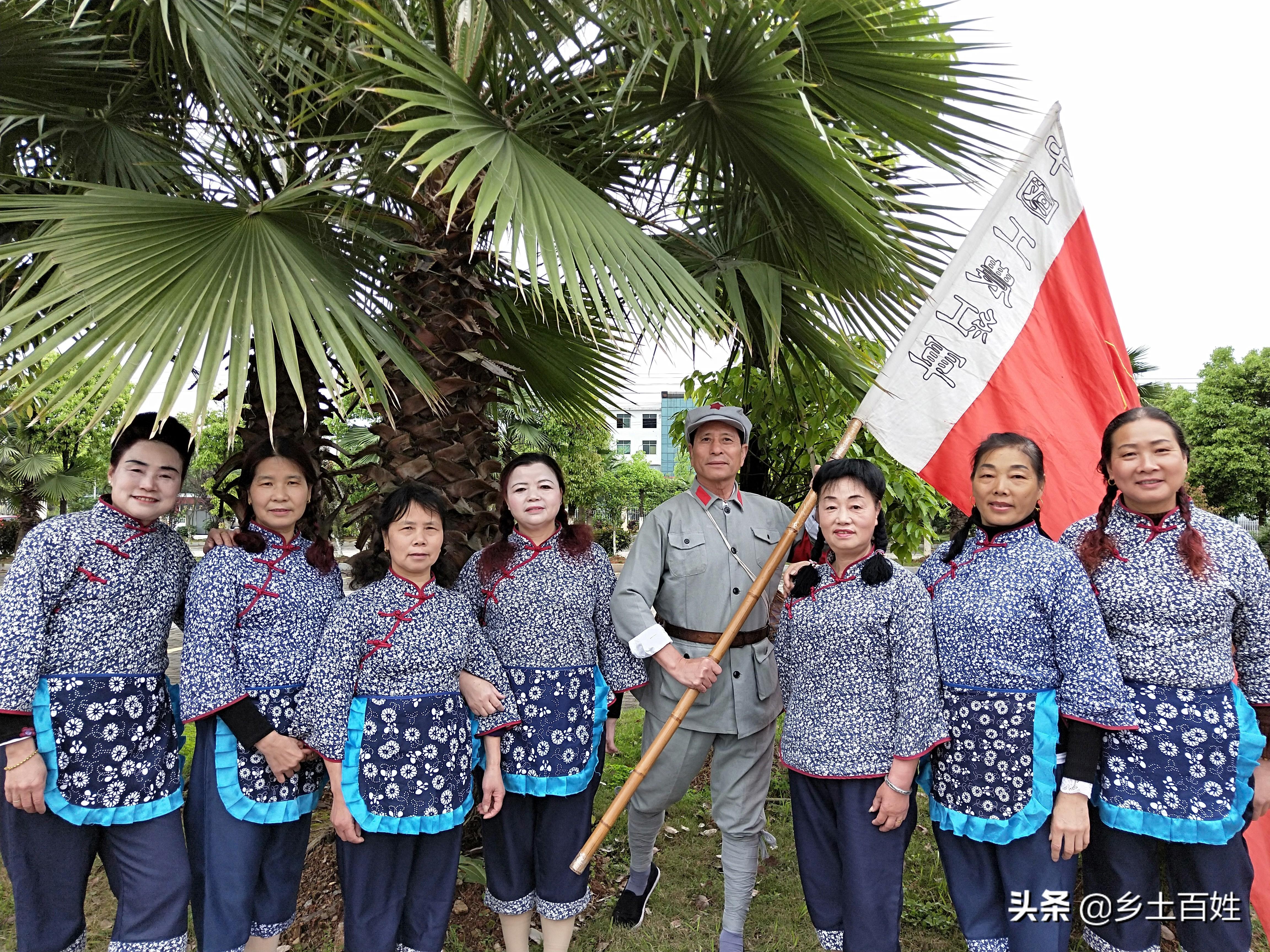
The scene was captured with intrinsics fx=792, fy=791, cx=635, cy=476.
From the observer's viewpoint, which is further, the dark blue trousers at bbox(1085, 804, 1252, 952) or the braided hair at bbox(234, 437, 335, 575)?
the braided hair at bbox(234, 437, 335, 575)

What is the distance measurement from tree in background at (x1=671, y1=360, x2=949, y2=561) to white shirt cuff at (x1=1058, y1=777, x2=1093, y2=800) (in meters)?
2.32

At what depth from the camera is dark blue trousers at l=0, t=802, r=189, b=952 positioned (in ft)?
7.46

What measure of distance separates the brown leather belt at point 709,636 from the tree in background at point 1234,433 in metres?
27.3

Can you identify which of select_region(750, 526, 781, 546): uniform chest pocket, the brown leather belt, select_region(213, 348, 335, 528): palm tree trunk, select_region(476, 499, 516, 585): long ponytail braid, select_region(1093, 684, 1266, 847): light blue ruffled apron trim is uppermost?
select_region(213, 348, 335, 528): palm tree trunk

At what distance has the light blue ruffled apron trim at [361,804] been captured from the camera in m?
2.35

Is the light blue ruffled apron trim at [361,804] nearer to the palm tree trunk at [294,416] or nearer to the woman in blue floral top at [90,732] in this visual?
the woman in blue floral top at [90,732]

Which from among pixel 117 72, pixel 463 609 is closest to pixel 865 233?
pixel 463 609

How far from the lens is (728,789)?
3.12 m

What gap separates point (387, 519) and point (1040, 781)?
2085 mm

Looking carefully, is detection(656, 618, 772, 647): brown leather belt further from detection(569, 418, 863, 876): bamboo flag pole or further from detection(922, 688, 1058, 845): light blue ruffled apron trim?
detection(922, 688, 1058, 845): light blue ruffled apron trim

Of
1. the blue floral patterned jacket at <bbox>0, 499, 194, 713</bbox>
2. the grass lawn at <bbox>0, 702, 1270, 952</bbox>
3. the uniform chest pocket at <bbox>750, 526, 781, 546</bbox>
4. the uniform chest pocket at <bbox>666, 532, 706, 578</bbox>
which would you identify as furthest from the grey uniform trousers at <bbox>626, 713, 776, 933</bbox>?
the blue floral patterned jacket at <bbox>0, 499, 194, 713</bbox>

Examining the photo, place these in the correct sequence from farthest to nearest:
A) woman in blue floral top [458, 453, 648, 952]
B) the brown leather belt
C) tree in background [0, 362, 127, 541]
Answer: tree in background [0, 362, 127, 541]
the brown leather belt
woman in blue floral top [458, 453, 648, 952]

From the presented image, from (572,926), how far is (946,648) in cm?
162

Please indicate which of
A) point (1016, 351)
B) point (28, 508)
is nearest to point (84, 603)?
point (1016, 351)
